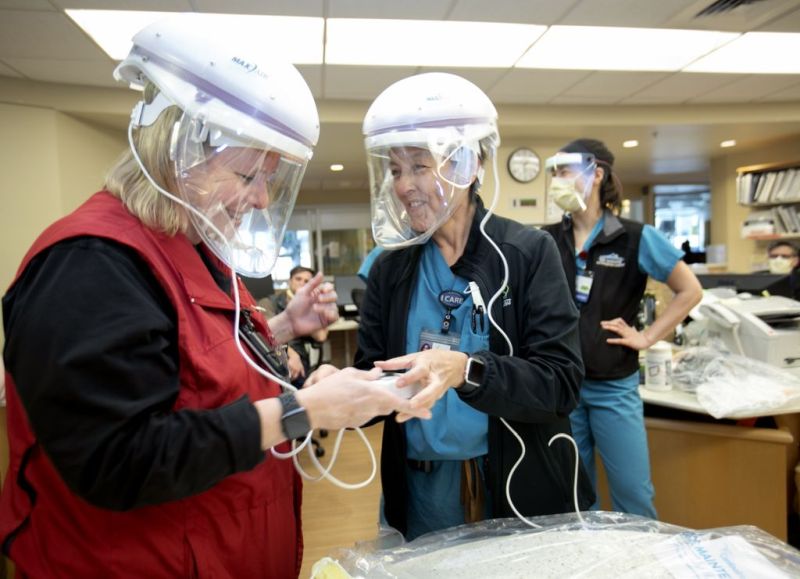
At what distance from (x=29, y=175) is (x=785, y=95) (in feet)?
22.6

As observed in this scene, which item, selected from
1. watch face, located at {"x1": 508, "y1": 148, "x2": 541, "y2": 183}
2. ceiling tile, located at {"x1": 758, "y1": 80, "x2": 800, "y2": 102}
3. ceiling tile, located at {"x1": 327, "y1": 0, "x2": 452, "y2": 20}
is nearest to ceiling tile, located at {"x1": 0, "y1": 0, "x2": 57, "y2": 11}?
ceiling tile, located at {"x1": 327, "y1": 0, "x2": 452, "y2": 20}

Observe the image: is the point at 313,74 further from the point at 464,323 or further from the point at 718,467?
the point at 718,467

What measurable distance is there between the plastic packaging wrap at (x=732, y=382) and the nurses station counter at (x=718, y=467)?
1.8 inches

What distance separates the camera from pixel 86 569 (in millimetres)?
674

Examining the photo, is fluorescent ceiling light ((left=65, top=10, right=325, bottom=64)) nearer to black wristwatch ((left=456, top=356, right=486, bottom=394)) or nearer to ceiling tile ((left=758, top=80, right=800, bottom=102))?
black wristwatch ((left=456, top=356, right=486, bottom=394))

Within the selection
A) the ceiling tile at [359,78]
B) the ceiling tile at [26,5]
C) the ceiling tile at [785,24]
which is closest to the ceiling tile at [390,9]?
the ceiling tile at [359,78]

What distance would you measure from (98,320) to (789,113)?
6512mm

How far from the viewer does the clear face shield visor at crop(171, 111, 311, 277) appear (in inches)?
28.3

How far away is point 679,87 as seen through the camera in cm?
421

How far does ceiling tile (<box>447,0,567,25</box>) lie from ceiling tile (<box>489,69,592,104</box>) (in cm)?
79

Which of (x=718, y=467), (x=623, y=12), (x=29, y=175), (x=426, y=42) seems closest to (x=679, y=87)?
(x=623, y=12)

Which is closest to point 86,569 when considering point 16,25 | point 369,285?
point 369,285

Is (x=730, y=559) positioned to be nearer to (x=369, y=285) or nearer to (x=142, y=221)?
(x=369, y=285)

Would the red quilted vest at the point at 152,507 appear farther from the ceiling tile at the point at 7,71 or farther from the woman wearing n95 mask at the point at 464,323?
the ceiling tile at the point at 7,71
